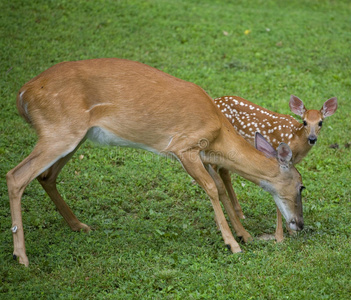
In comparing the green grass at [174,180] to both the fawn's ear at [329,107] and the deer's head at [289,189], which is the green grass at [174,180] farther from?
the fawn's ear at [329,107]

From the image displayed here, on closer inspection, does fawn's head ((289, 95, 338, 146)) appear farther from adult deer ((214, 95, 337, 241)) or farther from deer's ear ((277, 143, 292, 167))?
deer's ear ((277, 143, 292, 167))

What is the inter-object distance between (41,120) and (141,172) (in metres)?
2.51

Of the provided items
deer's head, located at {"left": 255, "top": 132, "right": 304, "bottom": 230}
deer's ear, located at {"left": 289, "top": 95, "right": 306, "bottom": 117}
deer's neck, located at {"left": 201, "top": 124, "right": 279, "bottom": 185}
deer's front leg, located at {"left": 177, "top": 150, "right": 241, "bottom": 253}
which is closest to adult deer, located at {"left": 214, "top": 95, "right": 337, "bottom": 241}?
deer's ear, located at {"left": 289, "top": 95, "right": 306, "bottom": 117}

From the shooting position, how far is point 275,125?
7043 mm

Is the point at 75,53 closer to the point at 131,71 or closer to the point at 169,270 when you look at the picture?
the point at 131,71

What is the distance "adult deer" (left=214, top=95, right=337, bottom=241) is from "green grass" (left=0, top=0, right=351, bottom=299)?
0.79 metres

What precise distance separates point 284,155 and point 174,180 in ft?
6.95

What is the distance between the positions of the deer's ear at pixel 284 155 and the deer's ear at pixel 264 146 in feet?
0.39

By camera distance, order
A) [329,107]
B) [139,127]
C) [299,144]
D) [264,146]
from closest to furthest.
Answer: [139,127] → [264,146] → [299,144] → [329,107]

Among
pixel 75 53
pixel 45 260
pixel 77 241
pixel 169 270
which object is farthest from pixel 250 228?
pixel 75 53

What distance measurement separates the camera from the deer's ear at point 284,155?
6051 mm

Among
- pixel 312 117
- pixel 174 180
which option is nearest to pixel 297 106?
pixel 312 117

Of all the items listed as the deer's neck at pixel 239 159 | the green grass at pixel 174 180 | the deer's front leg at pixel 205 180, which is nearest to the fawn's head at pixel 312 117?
the deer's neck at pixel 239 159

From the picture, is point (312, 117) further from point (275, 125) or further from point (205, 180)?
point (205, 180)
